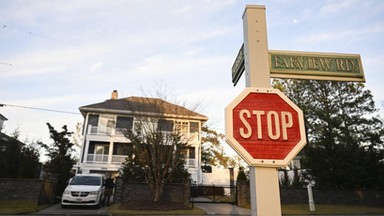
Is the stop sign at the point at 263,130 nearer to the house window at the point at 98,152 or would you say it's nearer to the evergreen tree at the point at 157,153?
the evergreen tree at the point at 157,153

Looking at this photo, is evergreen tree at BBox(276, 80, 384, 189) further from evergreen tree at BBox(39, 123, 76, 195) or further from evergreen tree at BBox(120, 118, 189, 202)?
evergreen tree at BBox(39, 123, 76, 195)

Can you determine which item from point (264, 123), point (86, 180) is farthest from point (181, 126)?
point (264, 123)

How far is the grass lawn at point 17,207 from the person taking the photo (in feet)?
32.8

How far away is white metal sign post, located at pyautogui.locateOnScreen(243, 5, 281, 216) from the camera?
156 cm

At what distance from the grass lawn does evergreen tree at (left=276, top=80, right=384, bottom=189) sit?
16.4 metres

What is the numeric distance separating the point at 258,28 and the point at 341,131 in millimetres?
19454

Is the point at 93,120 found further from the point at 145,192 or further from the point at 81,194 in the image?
the point at 81,194

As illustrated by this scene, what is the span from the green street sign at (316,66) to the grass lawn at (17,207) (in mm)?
→ 11667

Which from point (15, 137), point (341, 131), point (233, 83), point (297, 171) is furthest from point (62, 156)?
point (341, 131)

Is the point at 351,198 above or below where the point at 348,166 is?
below

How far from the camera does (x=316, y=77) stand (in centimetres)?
196

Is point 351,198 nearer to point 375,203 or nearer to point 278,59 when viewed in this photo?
point 375,203

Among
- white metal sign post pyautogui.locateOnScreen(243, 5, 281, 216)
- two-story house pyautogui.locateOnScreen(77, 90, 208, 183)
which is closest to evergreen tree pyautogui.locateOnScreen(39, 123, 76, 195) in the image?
two-story house pyautogui.locateOnScreen(77, 90, 208, 183)

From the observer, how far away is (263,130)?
1.59 meters
